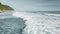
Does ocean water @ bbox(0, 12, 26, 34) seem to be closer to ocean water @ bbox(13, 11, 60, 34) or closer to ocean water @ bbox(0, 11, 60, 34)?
ocean water @ bbox(0, 11, 60, 34)

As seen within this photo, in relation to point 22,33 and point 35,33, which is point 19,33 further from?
point 35,33


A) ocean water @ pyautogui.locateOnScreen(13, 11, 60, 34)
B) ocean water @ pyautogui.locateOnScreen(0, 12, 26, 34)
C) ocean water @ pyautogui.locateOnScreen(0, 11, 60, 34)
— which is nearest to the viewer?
ocean water @ pyautogui.locateOnScreen(13, 11, 60, 34)

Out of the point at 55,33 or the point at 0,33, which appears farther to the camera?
the point at 0,33

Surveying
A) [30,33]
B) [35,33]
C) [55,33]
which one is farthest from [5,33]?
[55,33]

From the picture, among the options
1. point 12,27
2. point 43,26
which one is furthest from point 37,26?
point 12,27

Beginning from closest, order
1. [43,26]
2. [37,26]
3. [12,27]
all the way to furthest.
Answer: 1. [43,26]
2. [37,26]
3. [12,27]

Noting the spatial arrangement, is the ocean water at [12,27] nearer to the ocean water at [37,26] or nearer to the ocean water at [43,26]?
the ocean water at [37,26]

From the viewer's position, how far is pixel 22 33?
41.4ft

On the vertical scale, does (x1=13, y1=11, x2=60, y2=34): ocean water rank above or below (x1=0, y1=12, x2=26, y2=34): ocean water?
above

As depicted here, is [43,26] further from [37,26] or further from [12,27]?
[12,27]

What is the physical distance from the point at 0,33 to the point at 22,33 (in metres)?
1.44

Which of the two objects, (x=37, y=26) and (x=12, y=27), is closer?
(x=37, y=26)

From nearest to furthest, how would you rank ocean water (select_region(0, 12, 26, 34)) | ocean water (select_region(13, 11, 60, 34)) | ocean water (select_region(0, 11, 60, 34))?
ocean water (select_region(13, 11, 60, 34))
ocean water (select_region(0, 11, 60, 34))
ocean water (select_region(0, 12, 26, 34))

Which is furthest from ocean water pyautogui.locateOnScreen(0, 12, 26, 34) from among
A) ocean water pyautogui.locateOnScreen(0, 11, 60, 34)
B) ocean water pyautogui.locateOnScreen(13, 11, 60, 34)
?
ocean water pyautogui.locateOnScreen(13, 11, 60, 34)
